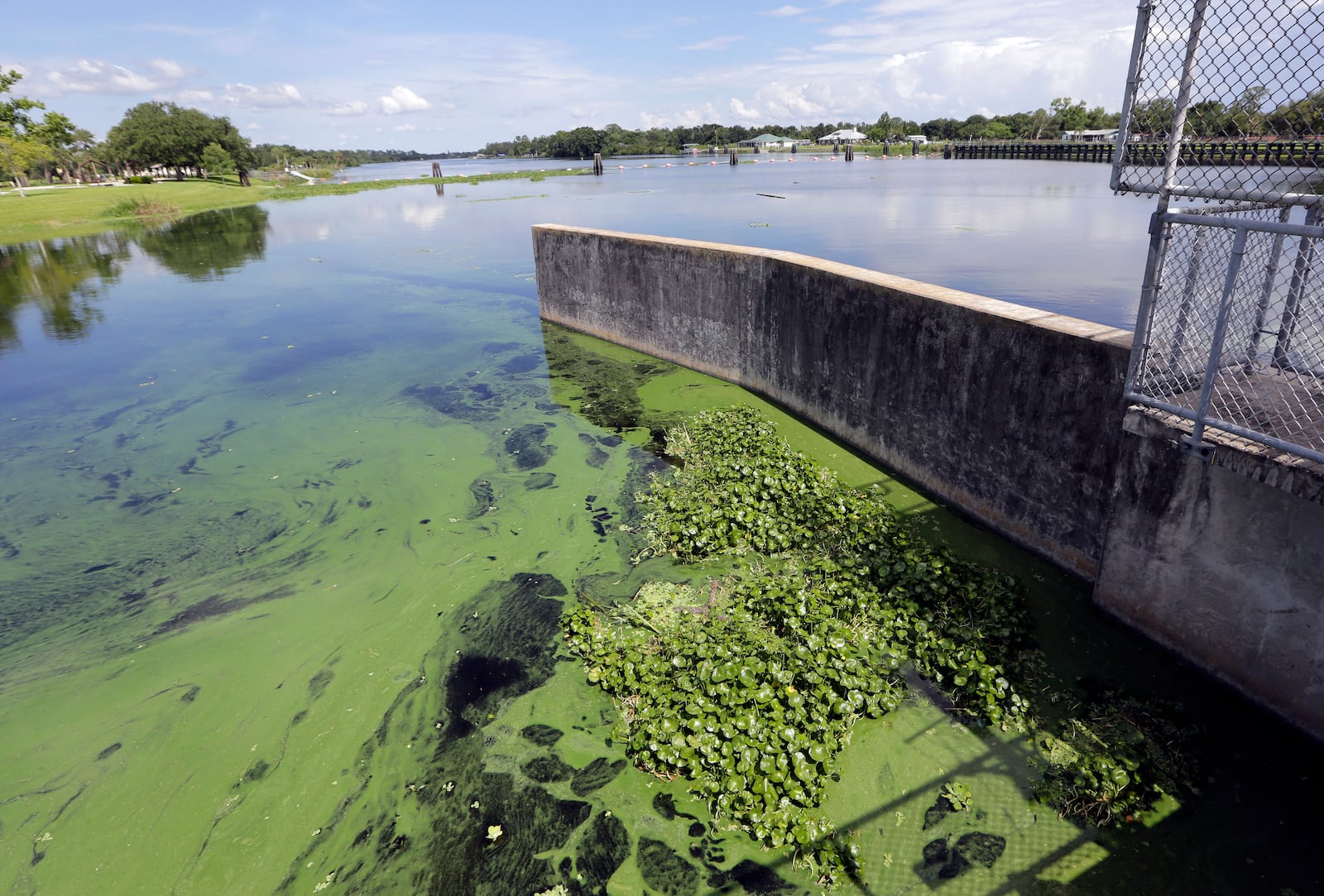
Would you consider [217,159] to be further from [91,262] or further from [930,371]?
[930,371]

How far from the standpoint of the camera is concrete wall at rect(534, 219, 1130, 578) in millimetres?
5281

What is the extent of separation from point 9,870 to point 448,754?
2.40m

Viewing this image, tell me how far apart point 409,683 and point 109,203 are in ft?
175

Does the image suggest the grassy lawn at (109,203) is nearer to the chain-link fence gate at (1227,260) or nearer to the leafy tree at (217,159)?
the leafy tree at (217,159)

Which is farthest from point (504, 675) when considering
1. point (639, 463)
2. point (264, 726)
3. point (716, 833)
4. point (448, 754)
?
point (639, 463)

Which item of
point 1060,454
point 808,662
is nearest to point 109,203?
point 808,662

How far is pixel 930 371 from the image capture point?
666 cm

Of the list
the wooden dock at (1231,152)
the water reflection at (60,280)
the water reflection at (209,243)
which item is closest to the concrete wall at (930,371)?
the wooden dock at (1231,152)

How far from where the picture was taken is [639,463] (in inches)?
327

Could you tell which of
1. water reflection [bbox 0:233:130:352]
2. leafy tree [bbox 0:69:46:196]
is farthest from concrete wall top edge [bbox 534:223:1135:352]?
leafy tree [bbox 0:69:46:196]

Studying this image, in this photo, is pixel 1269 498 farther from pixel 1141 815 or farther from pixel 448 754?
pixel 448 754

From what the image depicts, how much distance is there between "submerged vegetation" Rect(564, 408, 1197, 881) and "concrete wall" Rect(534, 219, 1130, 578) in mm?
832

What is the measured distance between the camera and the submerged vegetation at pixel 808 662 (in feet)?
12.7

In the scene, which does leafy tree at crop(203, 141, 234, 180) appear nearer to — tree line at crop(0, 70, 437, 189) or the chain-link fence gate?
tree line at crop(0, 70, 437, 189)
